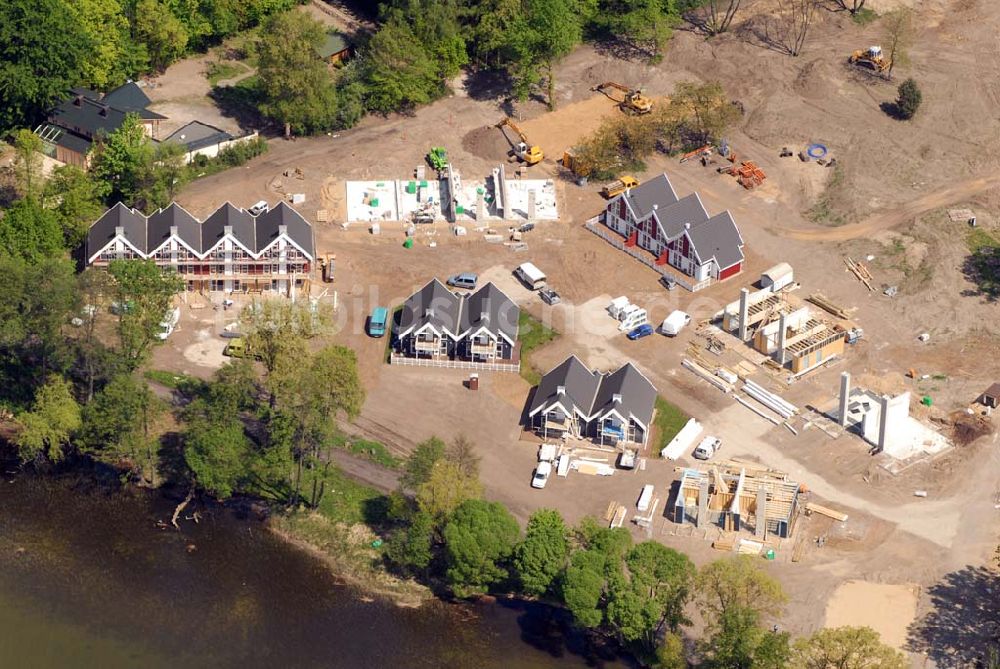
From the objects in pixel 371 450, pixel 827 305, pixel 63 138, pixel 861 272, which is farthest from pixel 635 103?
pixel 371 450

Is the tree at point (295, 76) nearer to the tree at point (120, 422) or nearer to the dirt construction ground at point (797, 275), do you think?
the dirt construction ground at point (797, 275)

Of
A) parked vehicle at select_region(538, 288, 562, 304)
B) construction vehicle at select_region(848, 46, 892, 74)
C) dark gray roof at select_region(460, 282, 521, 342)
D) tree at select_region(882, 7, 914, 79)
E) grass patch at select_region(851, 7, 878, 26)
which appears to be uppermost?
grass patch at select_region(851, 7, 878, 26)

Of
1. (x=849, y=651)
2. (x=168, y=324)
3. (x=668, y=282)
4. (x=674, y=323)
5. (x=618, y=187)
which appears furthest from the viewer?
(x=618, y=187)

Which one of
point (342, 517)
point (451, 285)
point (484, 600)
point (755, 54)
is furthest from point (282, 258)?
point (755, 54)

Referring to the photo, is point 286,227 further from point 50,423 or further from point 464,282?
point 50,423

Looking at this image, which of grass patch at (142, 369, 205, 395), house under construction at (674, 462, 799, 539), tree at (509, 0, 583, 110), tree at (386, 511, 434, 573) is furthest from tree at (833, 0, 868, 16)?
tree at (386, 511, 434, 573)

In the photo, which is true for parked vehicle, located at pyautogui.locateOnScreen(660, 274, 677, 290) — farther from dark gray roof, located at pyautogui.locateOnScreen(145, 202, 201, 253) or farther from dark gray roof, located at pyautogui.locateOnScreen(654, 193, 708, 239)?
dark gray roof, located at pyautogui.locateOnScreen(145, 202, 201, 253)

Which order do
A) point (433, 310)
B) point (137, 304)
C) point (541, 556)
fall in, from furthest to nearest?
point (433, 310) < point (137, 304) < point (541, 556)
